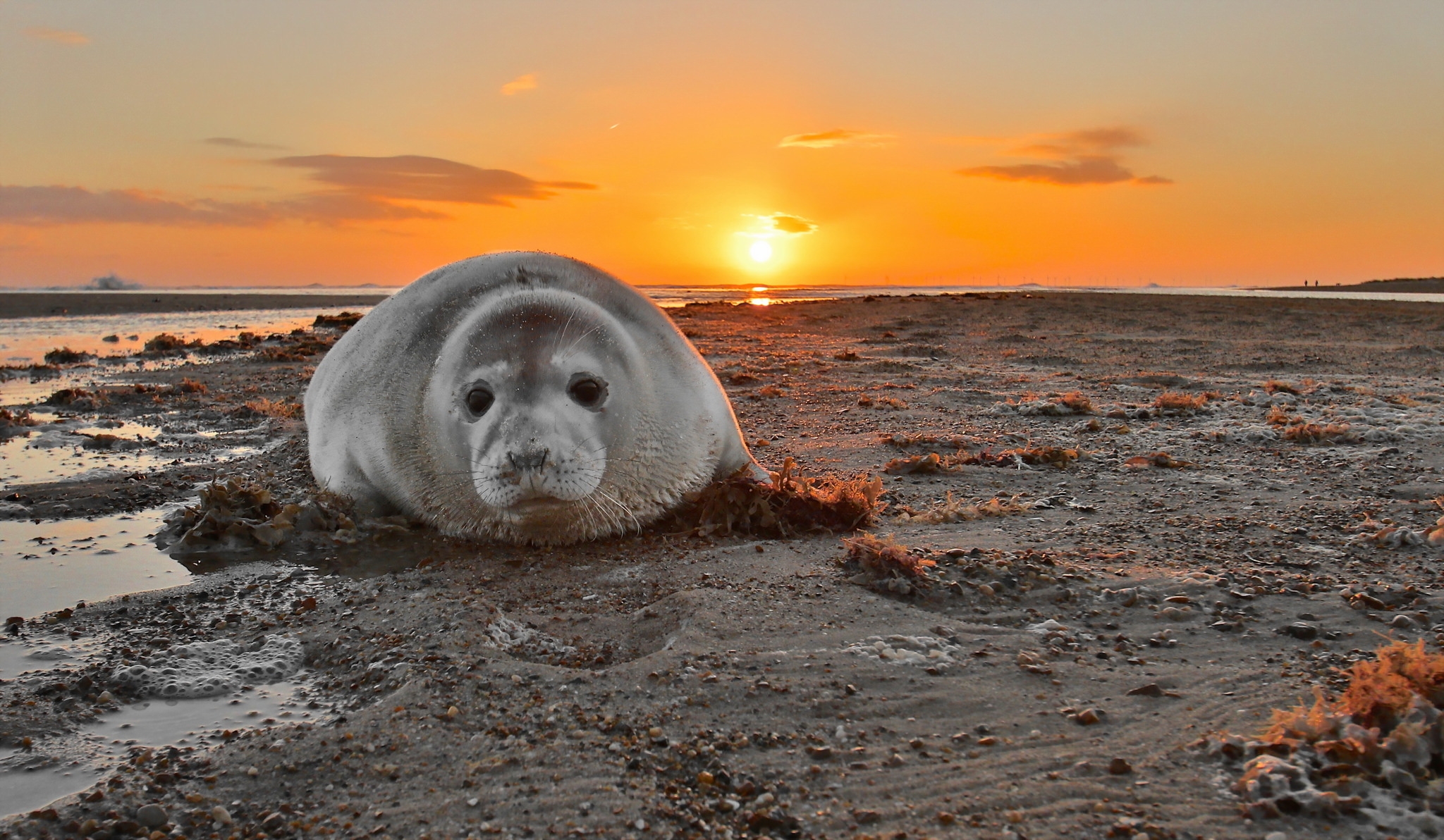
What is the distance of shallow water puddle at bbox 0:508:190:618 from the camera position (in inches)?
147

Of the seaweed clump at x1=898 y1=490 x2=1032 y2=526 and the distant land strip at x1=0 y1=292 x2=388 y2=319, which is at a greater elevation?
the distant land strip at x1=0 y1=292 x2=388 y2=319

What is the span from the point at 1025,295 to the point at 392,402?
101 ft

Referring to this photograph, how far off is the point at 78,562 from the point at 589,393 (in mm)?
2466

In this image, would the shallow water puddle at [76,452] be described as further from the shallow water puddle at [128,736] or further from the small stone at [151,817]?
the small stone at [151,817]

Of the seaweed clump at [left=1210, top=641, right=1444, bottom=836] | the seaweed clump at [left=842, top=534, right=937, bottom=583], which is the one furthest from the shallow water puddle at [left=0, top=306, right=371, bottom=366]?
the seaweed clump at [left=1210, top=641, right=1444, bottom=836]

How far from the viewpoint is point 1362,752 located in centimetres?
212

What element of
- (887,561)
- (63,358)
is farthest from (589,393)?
(63,358)

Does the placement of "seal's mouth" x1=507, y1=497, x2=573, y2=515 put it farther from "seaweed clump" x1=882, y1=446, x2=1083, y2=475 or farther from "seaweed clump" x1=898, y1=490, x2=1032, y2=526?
"seaweed clump" x1=882, y1=446, x2=1083, y2=475

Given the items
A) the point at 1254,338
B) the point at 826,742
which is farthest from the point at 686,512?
the point at 1254,338

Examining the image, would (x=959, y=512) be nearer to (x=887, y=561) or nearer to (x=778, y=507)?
(x=778, y=507)

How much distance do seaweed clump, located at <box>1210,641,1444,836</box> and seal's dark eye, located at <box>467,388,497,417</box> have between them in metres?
3.02

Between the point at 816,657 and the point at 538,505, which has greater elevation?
the point at 538,505

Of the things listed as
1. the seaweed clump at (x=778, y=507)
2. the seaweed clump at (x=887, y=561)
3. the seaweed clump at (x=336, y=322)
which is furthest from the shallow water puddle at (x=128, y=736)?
the seaweed clump at (x=336, y=322)

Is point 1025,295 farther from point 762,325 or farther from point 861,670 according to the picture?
point 861,670
